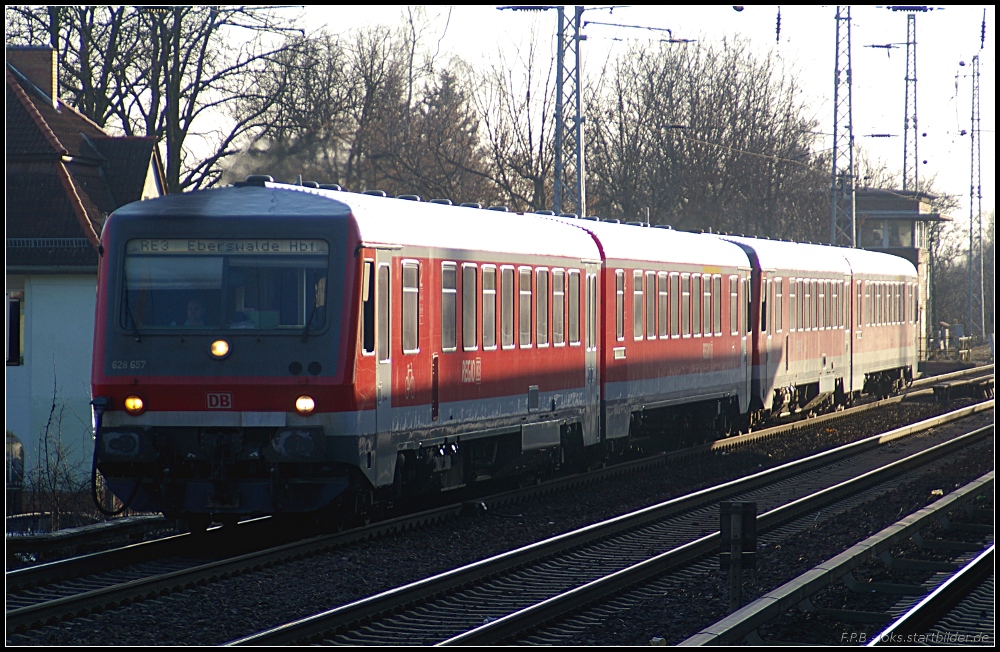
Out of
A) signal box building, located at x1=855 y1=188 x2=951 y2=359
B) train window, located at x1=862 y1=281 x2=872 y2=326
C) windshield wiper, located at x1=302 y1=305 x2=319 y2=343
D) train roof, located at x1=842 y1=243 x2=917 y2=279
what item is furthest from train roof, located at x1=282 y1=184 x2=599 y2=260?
signal box building, located at x1=855 y1=188 x2=951 y2=359

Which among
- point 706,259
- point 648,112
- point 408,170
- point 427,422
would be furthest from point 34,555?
point 648,112

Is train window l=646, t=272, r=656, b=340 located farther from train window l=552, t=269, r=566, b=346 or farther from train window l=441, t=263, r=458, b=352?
train window l=441, t=263, r=458, b=352

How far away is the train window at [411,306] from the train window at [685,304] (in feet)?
27.5

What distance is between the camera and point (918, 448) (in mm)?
22984

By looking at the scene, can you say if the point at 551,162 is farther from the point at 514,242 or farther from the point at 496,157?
the point at 514,242

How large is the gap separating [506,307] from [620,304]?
11.9 ft

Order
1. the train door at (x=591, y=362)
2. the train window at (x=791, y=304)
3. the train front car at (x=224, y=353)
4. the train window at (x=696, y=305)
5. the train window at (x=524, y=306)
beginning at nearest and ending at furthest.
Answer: the train front car at (x=224, y=353) → the train window at (x=524, y=306) → the train door at (x=591, y=362) → the train window at (x=696, y=305) → the train window at (x=791, y=304)

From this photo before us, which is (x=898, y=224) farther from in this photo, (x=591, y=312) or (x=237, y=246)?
(x=237, y=246)

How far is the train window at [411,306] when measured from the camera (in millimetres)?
12961

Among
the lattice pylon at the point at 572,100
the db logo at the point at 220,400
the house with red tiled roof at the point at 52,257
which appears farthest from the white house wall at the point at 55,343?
the db logo at the point at 220,400

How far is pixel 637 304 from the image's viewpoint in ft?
63.0

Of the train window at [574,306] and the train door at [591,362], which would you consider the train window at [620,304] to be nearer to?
the train door at [591,362]

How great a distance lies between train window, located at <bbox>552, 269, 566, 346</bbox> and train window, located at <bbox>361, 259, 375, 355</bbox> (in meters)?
4.53

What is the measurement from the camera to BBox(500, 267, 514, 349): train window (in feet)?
49.6
